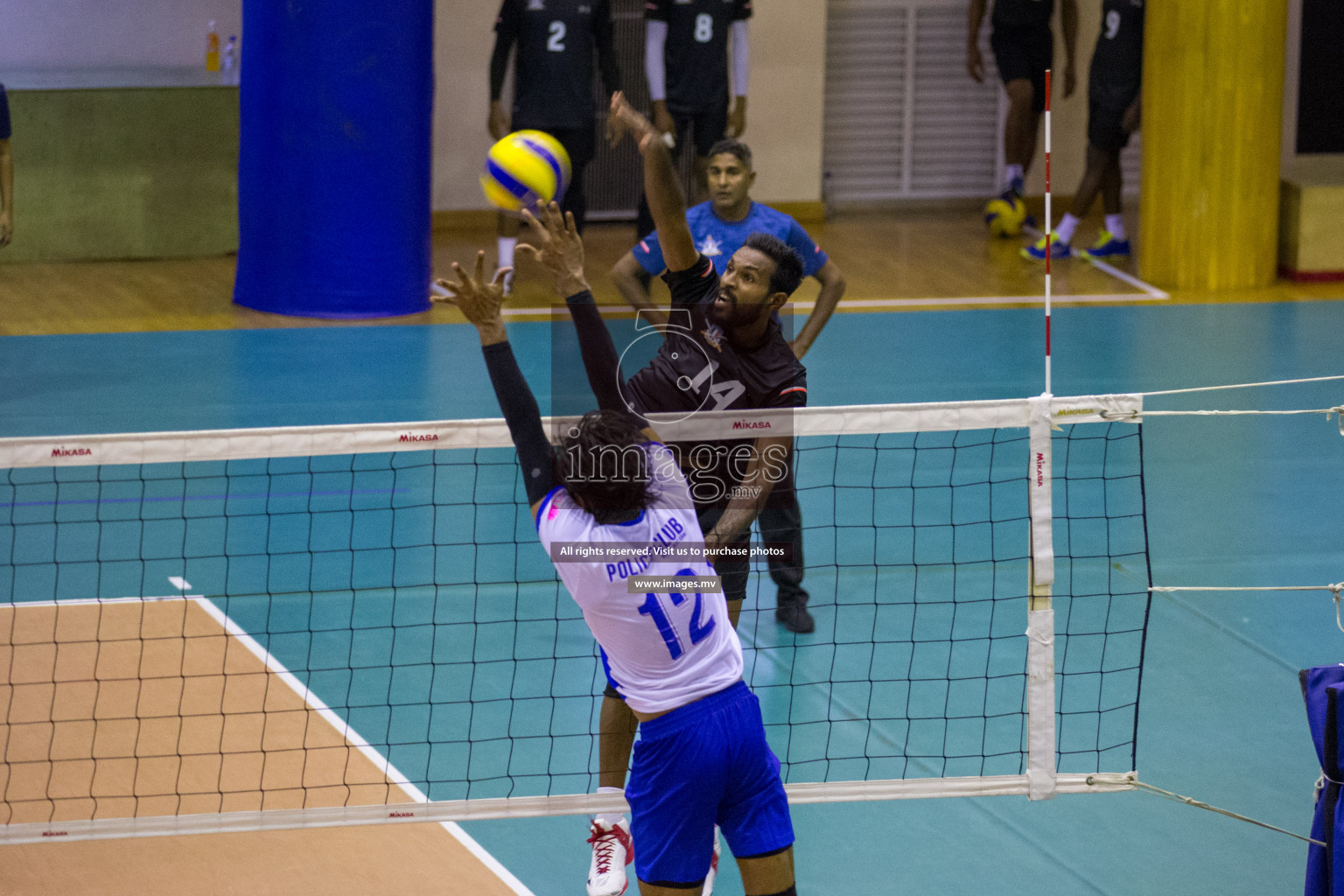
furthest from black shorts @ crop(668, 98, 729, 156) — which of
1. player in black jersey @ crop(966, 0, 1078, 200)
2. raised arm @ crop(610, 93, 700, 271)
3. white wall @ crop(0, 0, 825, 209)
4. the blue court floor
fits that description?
raised arm @ crop(610, 93, 700, 271)

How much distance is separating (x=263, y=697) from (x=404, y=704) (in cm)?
51

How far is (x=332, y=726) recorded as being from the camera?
5141 millimetres

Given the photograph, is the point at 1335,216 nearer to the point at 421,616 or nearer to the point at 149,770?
the point at 421,616

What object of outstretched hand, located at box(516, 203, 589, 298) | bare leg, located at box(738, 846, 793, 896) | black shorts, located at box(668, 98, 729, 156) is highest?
black shorts, located at box(668, 98, 729, 156)

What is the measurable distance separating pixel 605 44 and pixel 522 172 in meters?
4.56

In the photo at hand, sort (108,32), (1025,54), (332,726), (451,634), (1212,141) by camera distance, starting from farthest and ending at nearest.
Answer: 1. (1025,54)
2. (108,32)
3. (1212,141)
4. (451,634)
5. (332,726)

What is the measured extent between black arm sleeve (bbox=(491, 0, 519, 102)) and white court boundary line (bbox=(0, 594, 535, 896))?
5.59m

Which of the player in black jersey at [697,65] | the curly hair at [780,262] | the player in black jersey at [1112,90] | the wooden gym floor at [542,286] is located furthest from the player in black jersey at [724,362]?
the player in black jersey at [1112,90]

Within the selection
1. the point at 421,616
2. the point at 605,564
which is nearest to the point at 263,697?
the point at 421,616

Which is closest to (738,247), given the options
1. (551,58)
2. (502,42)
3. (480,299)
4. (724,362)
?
(724,362)

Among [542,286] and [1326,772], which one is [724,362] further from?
[542,286]

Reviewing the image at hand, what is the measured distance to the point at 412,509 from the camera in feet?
23.9

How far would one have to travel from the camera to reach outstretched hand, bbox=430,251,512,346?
3.43 meters

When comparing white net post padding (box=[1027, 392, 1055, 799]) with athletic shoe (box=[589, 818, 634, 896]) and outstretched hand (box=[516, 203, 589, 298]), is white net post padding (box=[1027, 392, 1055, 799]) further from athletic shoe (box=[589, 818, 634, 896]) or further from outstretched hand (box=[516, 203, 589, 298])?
outstretched hand (box=[516, 203, 589, 298])
